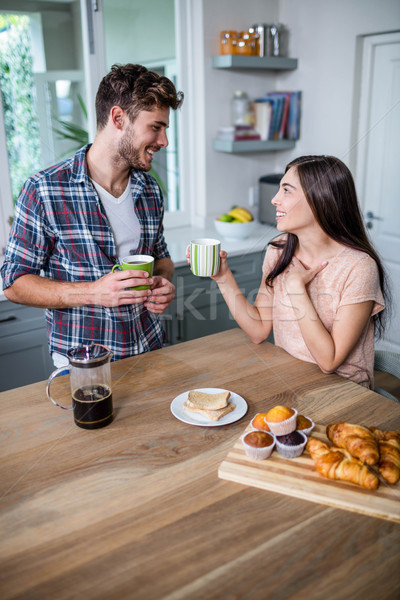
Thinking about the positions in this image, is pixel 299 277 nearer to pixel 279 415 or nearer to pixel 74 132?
pixel 279 415

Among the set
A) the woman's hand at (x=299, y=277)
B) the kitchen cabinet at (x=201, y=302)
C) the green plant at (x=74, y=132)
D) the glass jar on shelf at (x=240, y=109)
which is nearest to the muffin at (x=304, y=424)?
the woman's hand at (x=299, y=277)

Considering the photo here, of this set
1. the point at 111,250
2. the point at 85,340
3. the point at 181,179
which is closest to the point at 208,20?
the point at 181,179

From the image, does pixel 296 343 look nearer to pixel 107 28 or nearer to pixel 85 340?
pixel 85 340

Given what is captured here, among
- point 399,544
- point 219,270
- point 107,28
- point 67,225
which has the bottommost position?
point 399,544

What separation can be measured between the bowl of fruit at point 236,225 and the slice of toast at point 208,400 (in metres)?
1.90

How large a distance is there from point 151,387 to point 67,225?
2.01 feet

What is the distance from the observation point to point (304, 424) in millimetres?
1122

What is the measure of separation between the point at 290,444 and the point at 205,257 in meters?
0.62

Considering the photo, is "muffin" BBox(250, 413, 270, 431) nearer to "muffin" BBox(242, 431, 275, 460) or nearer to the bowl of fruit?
"muffin" BBox(242, 431, 275, 460)

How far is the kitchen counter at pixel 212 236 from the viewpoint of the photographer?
289 centimetres

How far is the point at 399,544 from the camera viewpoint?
0.86 metres

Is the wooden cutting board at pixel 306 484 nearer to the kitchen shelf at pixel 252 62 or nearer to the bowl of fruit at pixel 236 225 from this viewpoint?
the bowl of fruit at pixel 236 225

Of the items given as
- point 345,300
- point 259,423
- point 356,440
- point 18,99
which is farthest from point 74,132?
point 356,440

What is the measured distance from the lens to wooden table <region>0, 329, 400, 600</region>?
0.79 m
